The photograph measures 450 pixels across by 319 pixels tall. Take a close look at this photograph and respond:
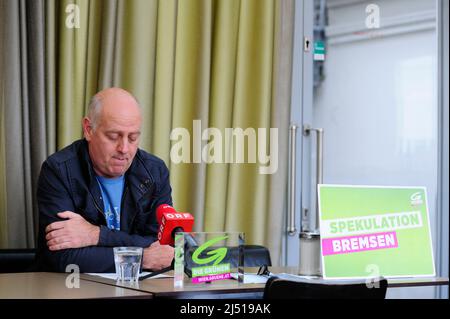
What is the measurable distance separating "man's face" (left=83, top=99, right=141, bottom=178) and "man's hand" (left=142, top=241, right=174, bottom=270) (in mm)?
433

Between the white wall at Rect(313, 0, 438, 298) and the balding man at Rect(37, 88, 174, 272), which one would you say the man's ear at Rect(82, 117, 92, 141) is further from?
the white wall at Rect(313, 0, 438, 298)

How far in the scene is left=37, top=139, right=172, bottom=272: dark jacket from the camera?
266 centimetres

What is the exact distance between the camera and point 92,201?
113 inches

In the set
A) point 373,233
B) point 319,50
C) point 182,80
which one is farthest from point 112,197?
point 319,50

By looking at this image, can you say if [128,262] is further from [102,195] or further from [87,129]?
[87,129]

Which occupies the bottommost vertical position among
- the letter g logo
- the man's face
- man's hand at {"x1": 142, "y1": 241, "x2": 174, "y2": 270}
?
man's hand at {"x1": 142, "y1": 241, "x2": 174, "y2": 270}

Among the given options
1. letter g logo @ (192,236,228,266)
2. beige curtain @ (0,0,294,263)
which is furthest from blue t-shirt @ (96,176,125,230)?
letter g logo @ (192,236,228,266)

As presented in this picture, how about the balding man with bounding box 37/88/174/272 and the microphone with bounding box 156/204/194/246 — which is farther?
the balding man with bounding box 37/88/174/272

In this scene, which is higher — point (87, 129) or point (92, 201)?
point (87, 129)

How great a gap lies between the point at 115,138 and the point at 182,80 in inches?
40.9

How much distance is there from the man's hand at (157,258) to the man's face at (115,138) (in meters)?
0.43

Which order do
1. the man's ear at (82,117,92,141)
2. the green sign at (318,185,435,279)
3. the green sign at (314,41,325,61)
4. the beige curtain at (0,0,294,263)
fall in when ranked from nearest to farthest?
the green sign at (318,185,435,279) < the man's ear at (82,117,92,141) < the beige curtain at (0,0,294,263) < the green sign at (314,41,325,61)

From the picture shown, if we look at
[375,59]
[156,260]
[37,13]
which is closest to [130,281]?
[156,260]

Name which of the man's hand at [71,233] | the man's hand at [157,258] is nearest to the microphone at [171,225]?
the man's hand at [157,258]
